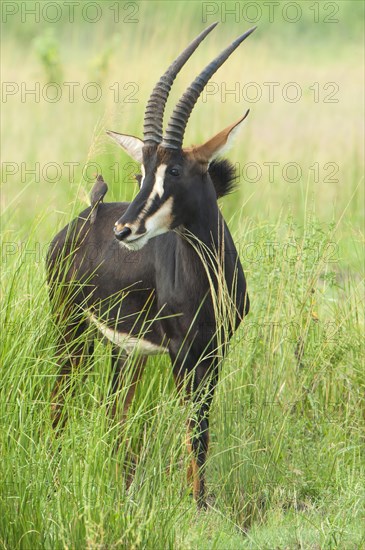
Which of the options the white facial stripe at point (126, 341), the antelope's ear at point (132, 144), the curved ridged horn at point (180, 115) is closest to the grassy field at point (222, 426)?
the white facial stripe at point (126, 341)

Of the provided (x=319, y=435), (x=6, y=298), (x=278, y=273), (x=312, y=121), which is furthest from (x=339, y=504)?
(x=312, y=121)

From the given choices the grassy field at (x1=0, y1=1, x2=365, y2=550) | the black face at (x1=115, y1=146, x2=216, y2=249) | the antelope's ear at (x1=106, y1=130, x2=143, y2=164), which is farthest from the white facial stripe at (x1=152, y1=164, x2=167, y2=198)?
the grassy field at (x1=0, y1=1, x2=365, y2=550)

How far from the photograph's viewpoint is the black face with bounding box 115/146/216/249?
5.77 meters

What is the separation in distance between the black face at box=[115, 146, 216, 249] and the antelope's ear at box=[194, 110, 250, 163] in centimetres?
5

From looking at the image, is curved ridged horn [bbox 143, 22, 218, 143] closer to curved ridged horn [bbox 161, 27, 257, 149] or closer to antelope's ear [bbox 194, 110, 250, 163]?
curved ridged horn [bbox 161, 27, 257, 149]

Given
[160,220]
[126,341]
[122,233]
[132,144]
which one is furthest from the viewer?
[126,341]

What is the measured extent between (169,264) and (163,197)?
1.78 ft

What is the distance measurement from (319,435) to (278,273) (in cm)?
94

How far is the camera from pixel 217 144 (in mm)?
5961

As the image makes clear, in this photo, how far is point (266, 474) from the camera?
5.98m

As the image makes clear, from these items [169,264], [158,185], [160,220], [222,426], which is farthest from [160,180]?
[222,426]

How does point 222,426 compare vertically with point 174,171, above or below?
below

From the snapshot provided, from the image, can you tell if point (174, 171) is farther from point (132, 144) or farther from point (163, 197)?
point (132, 144)

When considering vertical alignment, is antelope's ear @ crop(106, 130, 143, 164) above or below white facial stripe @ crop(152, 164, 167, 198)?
above
